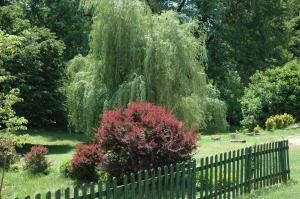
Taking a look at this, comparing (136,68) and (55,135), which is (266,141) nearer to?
(136,68)

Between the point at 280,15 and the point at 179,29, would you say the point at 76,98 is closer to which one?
the point at 179,29

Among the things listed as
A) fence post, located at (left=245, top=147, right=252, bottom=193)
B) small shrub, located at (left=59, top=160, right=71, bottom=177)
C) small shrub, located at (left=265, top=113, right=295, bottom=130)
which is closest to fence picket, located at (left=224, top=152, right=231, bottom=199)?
fence post, located at (left=245, top=147, right=252, bottom=193)

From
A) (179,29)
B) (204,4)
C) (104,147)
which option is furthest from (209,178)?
(204,4)

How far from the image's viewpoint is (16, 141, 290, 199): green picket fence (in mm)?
8188

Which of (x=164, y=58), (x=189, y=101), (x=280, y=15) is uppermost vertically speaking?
(x=280, y=15)

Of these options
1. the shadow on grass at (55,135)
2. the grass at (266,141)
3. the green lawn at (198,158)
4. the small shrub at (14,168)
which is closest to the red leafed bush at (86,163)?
the green lawn at (198,158)

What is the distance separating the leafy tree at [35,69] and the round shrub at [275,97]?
11242mm

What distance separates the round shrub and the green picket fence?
16.9m

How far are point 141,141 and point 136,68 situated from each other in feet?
28.5

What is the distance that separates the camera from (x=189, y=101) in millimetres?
19938

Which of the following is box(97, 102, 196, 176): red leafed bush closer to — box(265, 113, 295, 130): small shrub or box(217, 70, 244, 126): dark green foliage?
box(265, 113, 295, 130): small shrub

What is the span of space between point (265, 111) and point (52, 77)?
41.3 ft

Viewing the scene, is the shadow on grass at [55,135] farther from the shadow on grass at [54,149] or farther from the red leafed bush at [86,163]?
the red leafed bush at [86,163]

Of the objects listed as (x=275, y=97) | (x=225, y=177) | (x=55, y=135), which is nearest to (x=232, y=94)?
(x=275, y=97)
